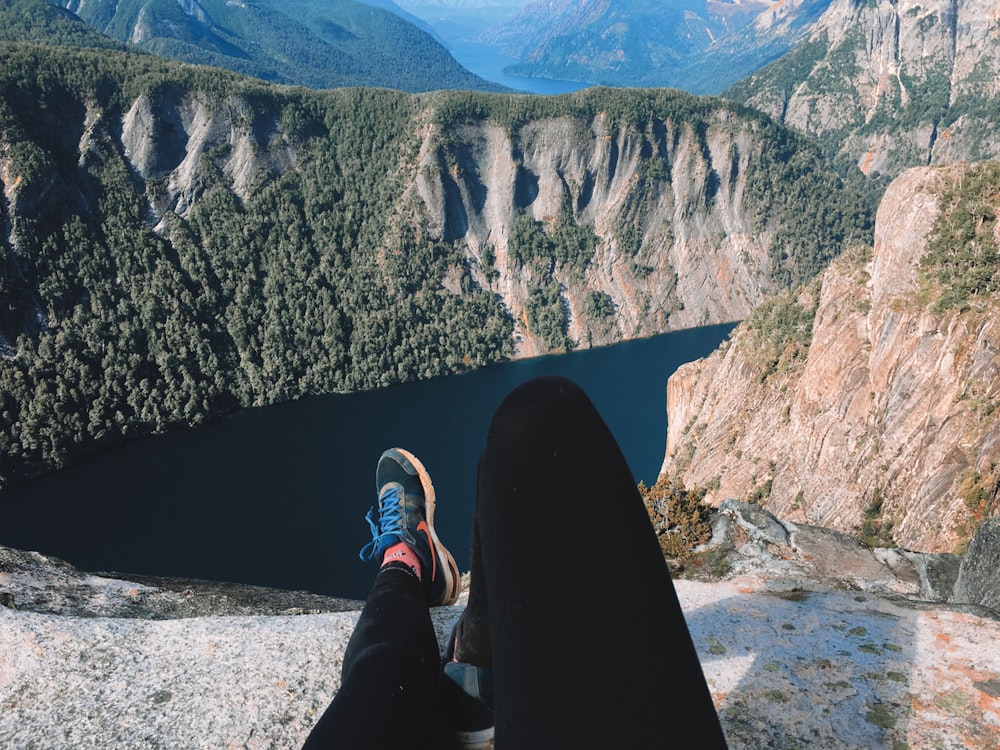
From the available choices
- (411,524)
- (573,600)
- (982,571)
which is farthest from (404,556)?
(982,571)

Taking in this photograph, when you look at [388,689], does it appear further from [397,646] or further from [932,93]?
[932,93]

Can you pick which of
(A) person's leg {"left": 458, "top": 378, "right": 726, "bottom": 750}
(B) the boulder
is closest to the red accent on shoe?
(A) person's leg {"left": 458, "top": 378, "right": 726, "bottom": 750}

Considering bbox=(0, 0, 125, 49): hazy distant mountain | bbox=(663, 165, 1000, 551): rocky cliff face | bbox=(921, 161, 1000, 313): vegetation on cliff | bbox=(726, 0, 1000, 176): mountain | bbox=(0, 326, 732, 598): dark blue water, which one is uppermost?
bbox=(726, 0, 1000, 176): mountain

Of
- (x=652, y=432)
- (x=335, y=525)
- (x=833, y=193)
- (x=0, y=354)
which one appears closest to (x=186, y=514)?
(x=335, y=525)

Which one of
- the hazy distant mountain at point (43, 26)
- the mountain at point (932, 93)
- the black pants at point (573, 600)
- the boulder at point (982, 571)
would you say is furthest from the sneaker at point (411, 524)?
the mountain at point (932, 93)

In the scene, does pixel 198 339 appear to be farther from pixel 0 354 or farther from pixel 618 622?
pixel 618 622

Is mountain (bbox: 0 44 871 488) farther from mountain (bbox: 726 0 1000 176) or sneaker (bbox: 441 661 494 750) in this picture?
sneaker (bbox: 441 661 494 750)
